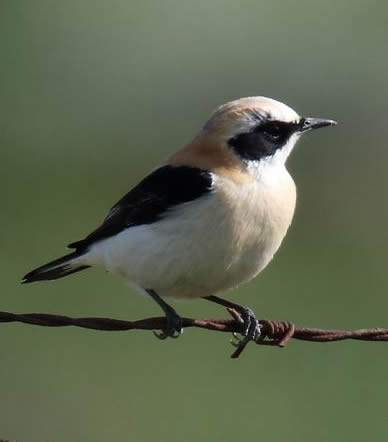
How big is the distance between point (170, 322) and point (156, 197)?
2.71 ft

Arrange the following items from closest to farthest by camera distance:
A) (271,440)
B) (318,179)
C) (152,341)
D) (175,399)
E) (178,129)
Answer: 1. (271,440)
2. (175,399)
3. (152,341)
4. (318,179)
5. (178,129)

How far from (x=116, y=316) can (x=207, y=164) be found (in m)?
5.70

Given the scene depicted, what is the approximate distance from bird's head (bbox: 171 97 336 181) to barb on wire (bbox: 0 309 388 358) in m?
1.20

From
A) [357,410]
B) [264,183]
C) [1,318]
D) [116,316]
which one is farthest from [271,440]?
[1,318]

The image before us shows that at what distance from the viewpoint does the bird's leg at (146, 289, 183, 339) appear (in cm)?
760

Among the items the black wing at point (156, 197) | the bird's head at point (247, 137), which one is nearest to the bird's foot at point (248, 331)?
the black wing at point (156, 197)

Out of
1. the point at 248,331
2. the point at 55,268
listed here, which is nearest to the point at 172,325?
the point at 248,331

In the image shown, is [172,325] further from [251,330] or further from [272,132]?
[272,132]

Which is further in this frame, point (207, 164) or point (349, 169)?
point (349, 169)

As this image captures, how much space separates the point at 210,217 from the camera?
24.8ft

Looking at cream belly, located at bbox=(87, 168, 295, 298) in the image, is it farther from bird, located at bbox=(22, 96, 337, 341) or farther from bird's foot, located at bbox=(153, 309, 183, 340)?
bird's foot, located at bbox=(153, 309, 183, 340)

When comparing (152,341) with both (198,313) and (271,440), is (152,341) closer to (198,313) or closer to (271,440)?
(198,313)

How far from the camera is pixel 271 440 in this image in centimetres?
1105

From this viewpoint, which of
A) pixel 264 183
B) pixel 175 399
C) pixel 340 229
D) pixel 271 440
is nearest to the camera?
pixel 264 183
